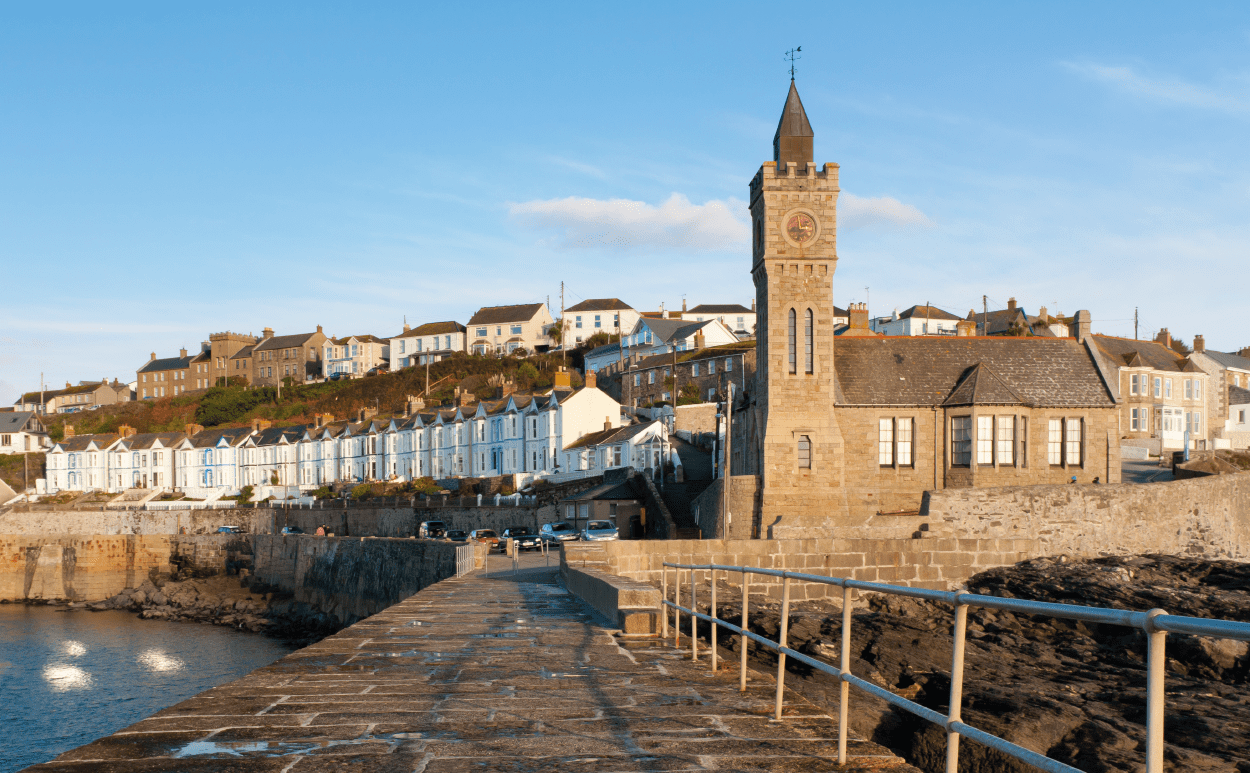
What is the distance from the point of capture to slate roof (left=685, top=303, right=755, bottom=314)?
105744 millimetres

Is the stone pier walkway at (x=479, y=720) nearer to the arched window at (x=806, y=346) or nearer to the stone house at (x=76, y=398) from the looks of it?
the arched window at (x=806, y=346)

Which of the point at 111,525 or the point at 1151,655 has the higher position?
the point at 1151,655

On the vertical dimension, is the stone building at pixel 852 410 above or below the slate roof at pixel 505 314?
below

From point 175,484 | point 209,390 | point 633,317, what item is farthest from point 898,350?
point 209,390

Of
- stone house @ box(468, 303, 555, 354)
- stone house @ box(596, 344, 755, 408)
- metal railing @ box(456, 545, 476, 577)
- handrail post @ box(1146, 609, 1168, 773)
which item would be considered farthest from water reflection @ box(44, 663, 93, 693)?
stone house @ box(468, 303, 555, 354)

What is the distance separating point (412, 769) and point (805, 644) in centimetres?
1108

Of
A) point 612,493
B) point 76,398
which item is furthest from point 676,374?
point 76,398

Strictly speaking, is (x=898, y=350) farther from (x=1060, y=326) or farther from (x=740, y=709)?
(x=740, y=709)

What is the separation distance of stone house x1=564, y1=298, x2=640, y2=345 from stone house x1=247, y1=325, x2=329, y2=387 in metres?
39.4

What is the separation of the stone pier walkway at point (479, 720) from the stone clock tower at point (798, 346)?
23.1m

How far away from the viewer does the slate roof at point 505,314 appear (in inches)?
4441

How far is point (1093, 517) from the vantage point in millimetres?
30812

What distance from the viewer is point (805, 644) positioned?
50.2 ft

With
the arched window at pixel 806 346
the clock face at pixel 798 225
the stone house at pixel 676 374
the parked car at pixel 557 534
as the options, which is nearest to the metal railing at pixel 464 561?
the parked car at pixel 557 534
